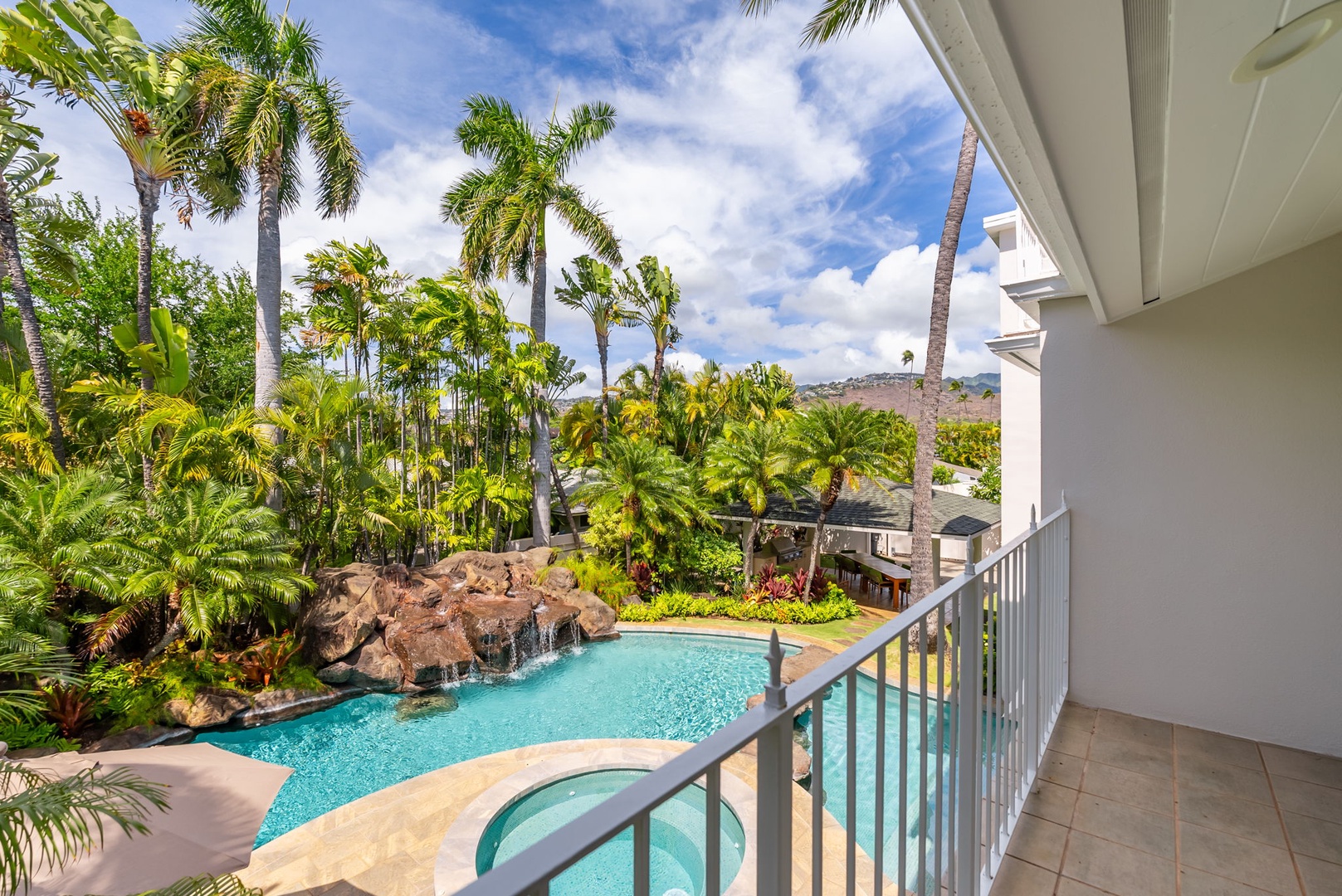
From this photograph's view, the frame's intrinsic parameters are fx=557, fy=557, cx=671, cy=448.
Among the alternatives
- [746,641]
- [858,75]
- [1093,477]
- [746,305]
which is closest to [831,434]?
[746,641]

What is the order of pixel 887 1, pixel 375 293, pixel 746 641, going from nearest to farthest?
1. pixel 887 1
2. pixel 746 641
3. pixel 375 293

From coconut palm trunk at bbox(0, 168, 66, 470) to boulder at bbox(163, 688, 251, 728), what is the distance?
407 centimetres

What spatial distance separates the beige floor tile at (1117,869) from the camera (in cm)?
208

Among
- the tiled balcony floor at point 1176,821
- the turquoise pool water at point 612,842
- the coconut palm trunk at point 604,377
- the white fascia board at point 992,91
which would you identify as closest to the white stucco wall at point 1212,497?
the tiled balcony floor at point 1176,821

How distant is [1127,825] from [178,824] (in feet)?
17.0

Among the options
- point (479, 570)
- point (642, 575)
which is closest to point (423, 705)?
point (479, 570)

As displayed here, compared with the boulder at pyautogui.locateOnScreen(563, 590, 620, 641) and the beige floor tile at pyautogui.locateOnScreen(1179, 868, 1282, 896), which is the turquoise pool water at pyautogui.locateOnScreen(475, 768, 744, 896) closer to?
the beige floor tile at pyautogui.locateOnScreen(1179, 868, 1282, 896)

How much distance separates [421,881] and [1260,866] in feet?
17.6

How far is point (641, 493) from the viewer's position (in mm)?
13055

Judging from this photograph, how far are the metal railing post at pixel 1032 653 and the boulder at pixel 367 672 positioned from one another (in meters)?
8.88

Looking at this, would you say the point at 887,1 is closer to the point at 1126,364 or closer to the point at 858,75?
the point at 858,75

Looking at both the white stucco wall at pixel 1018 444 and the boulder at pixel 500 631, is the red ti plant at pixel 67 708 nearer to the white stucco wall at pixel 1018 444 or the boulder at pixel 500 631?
the boulder at pixel 500 631

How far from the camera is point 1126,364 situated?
354 centimetres

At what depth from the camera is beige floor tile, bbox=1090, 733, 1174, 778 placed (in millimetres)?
2855
